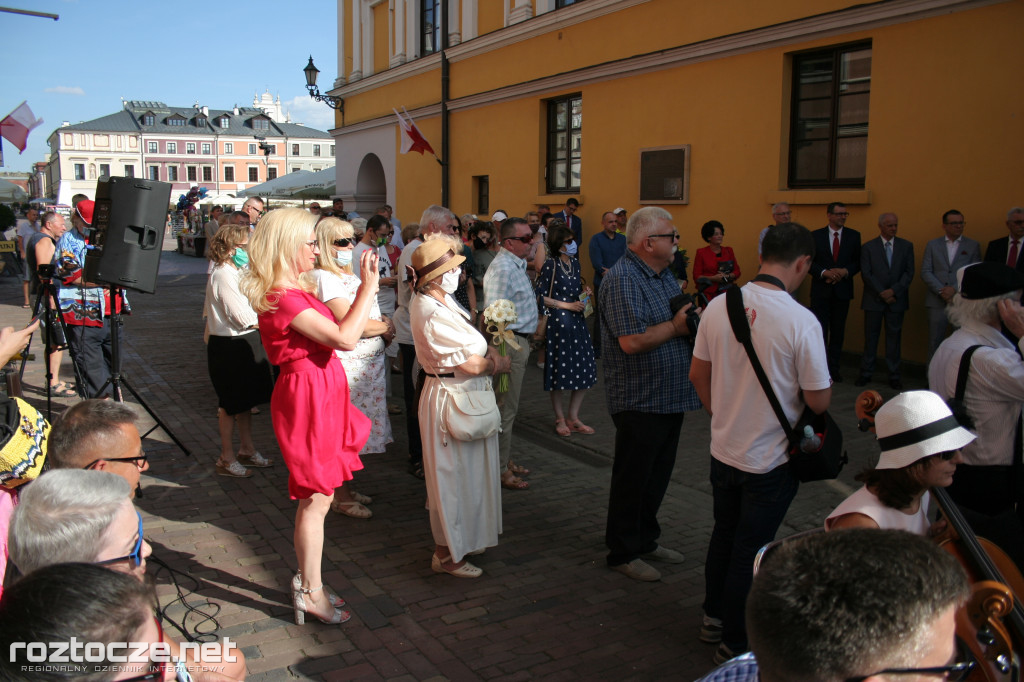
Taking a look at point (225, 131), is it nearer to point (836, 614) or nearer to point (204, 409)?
point (204, 409)

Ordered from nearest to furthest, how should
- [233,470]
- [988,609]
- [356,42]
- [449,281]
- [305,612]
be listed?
[988,609] < [305,612] < [449,281] < [233,470] < [356,42]

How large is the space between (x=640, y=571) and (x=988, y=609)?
8.85 ft

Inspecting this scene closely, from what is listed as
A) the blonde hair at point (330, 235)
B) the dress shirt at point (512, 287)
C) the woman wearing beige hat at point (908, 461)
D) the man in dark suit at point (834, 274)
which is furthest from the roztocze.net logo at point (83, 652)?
the man in dark suit at point (834, 274)

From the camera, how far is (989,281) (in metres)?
3.57

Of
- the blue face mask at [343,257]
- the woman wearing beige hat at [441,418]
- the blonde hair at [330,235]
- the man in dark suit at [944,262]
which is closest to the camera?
the woman wearing beige hat at [441,418]

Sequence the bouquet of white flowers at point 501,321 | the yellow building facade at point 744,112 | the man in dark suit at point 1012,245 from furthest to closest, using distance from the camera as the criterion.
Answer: the yellow building facade at point 744,112 → the man in dark suit at point 1012,245 → the bouquet of white flowers at point 501,321

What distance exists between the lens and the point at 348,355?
5926mm

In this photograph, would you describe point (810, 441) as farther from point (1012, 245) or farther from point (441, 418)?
point (1012, 245)

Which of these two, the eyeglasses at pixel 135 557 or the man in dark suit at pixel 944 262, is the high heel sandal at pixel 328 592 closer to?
the eyeglasses at pixel 135 557

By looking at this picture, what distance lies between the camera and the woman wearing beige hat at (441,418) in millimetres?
4344

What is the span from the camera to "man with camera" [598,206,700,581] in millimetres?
4180

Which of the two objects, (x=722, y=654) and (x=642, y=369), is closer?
(x=722, y=654)

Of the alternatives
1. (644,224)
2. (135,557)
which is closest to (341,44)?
(644,224)

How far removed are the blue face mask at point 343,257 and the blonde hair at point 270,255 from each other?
112 cm
